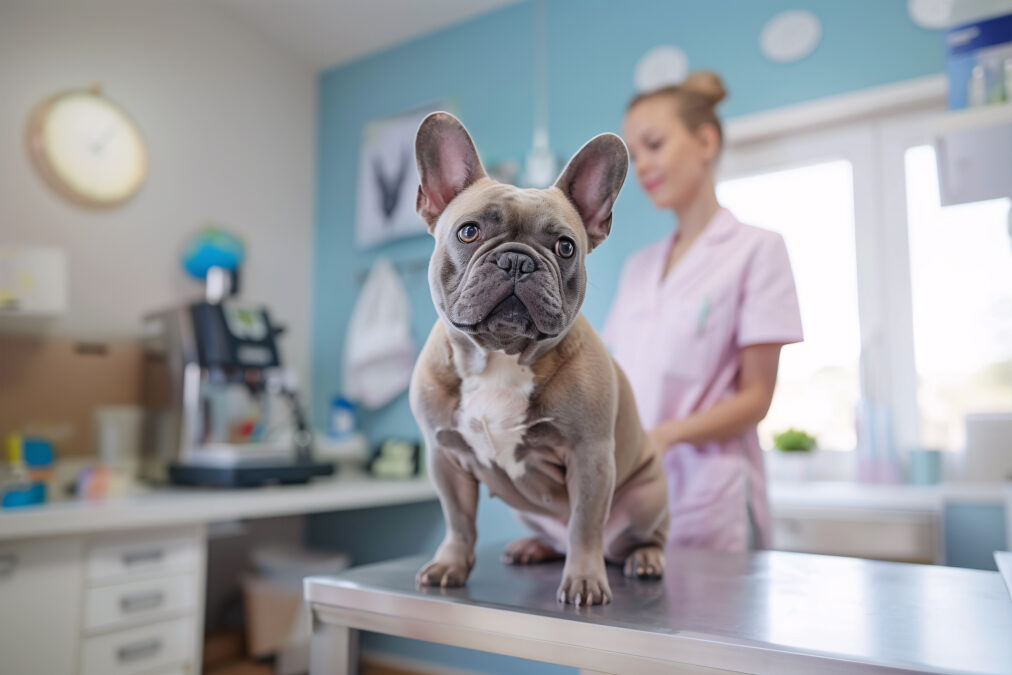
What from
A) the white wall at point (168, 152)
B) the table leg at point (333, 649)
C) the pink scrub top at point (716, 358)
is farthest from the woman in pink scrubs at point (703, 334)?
the white wall at point (168, 152)

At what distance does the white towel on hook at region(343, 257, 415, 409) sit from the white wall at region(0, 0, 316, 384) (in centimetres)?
39

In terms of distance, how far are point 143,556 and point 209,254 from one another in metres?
1.20

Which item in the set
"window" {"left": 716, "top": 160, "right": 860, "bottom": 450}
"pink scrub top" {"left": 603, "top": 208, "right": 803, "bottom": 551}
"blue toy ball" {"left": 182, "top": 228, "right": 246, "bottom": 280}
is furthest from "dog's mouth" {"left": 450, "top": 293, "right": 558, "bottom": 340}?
"blue toy ball" {"left": 182, "top": 228, "right": 246, "bottom": 280}

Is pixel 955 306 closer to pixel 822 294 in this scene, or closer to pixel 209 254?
pixel 822 294

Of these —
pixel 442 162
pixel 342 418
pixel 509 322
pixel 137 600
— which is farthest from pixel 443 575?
pixel 342 418

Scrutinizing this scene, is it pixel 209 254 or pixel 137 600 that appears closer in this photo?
pixel 137 600

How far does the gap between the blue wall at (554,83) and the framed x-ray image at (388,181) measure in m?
0.08

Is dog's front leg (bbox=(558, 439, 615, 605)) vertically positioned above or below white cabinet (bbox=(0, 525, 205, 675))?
above

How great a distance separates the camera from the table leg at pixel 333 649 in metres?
0.77

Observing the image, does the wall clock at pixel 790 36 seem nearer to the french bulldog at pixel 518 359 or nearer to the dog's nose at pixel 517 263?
the french bulldog at pixel 518 359

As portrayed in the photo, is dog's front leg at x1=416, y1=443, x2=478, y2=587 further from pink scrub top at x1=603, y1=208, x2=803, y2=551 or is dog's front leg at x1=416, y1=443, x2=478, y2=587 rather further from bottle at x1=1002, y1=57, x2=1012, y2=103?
bottle at x1=1002, y1=57, x2=1012, y2=103

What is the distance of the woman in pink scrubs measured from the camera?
1179mm

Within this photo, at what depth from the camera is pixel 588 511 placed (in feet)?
2.27

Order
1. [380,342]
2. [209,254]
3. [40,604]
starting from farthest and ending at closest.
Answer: [380,342]
[209,254]
[40,604]
